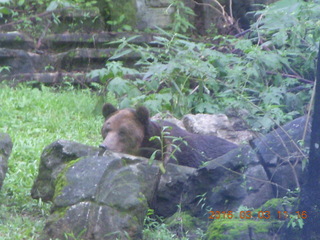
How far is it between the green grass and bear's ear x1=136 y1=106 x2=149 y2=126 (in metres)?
1.05

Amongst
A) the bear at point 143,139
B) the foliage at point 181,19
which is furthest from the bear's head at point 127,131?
the foliage at point 181,19

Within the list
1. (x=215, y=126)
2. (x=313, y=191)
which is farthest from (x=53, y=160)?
(x=215, y=126)

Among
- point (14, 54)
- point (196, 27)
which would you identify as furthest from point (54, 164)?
point (196, 27)

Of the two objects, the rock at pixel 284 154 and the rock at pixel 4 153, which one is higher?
the rock at pixel 284 154

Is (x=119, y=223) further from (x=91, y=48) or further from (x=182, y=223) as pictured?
(x=91, y=48)

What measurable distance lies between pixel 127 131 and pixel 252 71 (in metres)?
1.37

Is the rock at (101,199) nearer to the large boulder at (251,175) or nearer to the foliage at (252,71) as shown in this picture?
the large boulder at (251,175)

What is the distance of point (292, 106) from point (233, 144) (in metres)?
0.82

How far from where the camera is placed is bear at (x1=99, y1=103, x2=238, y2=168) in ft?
17.2

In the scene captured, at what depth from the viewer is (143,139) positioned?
5.37 metres

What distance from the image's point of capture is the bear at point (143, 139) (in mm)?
5254
